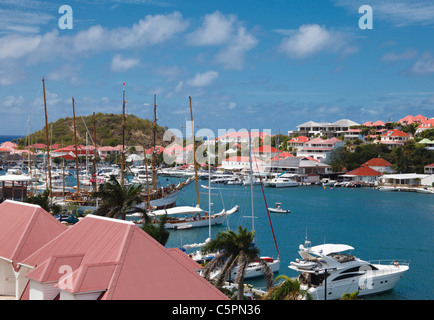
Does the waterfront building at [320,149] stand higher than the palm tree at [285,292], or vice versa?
the waterfront building at [320,149]

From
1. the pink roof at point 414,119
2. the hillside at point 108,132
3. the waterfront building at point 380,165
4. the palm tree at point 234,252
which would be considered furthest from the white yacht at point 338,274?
the pink roof at point 414,119

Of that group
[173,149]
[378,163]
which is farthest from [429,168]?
[173,149]

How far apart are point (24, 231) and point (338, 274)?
16.2 m

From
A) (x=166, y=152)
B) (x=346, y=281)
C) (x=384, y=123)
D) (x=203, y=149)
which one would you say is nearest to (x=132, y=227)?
(x=346, y=281)

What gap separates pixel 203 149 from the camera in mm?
102062

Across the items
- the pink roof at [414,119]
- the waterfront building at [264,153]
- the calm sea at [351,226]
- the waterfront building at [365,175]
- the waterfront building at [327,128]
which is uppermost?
the pink roof at [414,119]

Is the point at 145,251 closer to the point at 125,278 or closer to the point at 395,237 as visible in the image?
the point at 125,278

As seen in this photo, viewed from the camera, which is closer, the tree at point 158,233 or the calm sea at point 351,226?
the tree at point 158,233

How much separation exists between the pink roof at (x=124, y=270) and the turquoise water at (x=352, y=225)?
17092 mm

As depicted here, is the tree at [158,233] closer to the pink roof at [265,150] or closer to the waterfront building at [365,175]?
the waterfront building at [365,175]

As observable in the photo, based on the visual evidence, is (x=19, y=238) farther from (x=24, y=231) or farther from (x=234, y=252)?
(x=234, y=252)

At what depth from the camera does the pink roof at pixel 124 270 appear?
11125 millimetres

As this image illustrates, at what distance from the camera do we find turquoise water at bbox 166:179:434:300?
3255 centimetres

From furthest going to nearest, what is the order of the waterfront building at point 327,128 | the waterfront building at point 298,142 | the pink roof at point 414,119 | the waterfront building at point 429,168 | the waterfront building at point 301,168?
the pink roof at point 414,119
the waterfront building at point 327,128
the waterfront building at point 298,142
the waterfront building at point 301,168
the waterfront building at point 429,168
